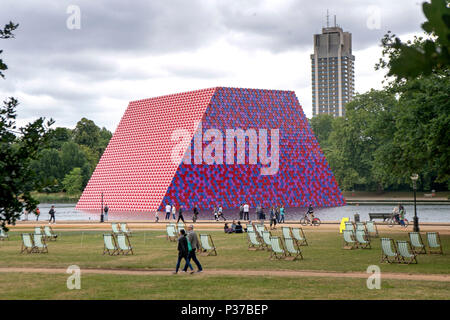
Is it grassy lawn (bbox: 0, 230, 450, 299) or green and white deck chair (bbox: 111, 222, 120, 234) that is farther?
green and white deck chair (bbox: 111, 222, 120, 234)

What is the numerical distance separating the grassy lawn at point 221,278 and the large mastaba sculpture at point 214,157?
4035 centimetres

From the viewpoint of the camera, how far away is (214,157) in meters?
70.2

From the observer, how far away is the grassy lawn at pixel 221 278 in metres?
14.0

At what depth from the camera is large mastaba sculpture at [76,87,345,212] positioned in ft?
228

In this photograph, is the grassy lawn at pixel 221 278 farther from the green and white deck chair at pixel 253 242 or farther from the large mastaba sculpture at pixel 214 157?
the large mastaba sculpture at pixel 214 157

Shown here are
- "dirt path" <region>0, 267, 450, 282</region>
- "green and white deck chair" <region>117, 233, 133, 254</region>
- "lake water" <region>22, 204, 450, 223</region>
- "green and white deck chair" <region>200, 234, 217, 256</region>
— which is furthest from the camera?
"lake water" <region>22, 204, 450, 223</region>

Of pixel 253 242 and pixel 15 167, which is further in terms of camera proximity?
pixel 253 242

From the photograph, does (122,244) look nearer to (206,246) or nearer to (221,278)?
(206,246)

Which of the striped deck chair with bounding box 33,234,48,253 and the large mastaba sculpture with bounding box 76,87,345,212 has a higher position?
the large mastaba sculpture with bounding box 76,87,345,212

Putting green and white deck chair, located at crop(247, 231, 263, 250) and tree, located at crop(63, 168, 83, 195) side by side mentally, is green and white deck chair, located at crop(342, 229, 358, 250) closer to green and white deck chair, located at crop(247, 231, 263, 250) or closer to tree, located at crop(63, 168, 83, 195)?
green and white deck chair, located at crop(247, 231, 263, 250)

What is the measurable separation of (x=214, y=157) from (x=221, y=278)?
53516 millimetres

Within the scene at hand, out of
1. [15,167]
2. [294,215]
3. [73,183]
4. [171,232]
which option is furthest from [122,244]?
[73,183]

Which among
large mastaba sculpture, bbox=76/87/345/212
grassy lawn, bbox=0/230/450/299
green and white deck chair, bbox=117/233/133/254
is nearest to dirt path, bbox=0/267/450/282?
grassy lawn, bbox=0/230/450/299

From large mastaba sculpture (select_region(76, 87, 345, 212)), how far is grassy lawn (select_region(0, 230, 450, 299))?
40.3 metres
